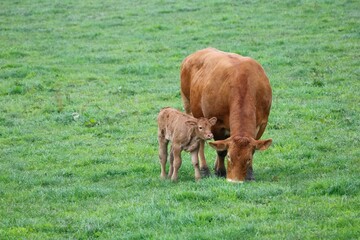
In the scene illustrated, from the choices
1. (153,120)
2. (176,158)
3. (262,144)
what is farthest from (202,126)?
(153,120)

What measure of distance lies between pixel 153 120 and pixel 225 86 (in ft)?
15.3

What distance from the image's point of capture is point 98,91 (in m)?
19.9

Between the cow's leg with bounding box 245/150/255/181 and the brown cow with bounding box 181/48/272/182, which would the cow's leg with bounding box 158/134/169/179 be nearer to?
the brown cow with bounding box 181/48/272/182

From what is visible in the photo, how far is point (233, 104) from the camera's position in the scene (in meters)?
11.8

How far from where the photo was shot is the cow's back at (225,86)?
12.0 meters

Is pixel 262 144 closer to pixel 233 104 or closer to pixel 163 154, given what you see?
pixel 233 104

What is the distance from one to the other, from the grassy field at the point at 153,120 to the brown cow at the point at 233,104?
0.48 m

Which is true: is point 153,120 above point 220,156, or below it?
below

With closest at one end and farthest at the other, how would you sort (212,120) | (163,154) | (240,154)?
(240,154) < (212,120) < (163,154)

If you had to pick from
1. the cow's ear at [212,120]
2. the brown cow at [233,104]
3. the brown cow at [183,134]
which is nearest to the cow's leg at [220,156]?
the brown cow at [233,104]

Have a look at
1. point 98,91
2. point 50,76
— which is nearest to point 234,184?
point 98,91

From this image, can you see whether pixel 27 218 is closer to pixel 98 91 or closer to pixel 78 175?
pixel 78 175

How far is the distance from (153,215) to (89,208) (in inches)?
50.3

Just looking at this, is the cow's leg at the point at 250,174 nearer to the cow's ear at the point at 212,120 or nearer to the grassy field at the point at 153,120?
the grassy field at the point at 153,120
